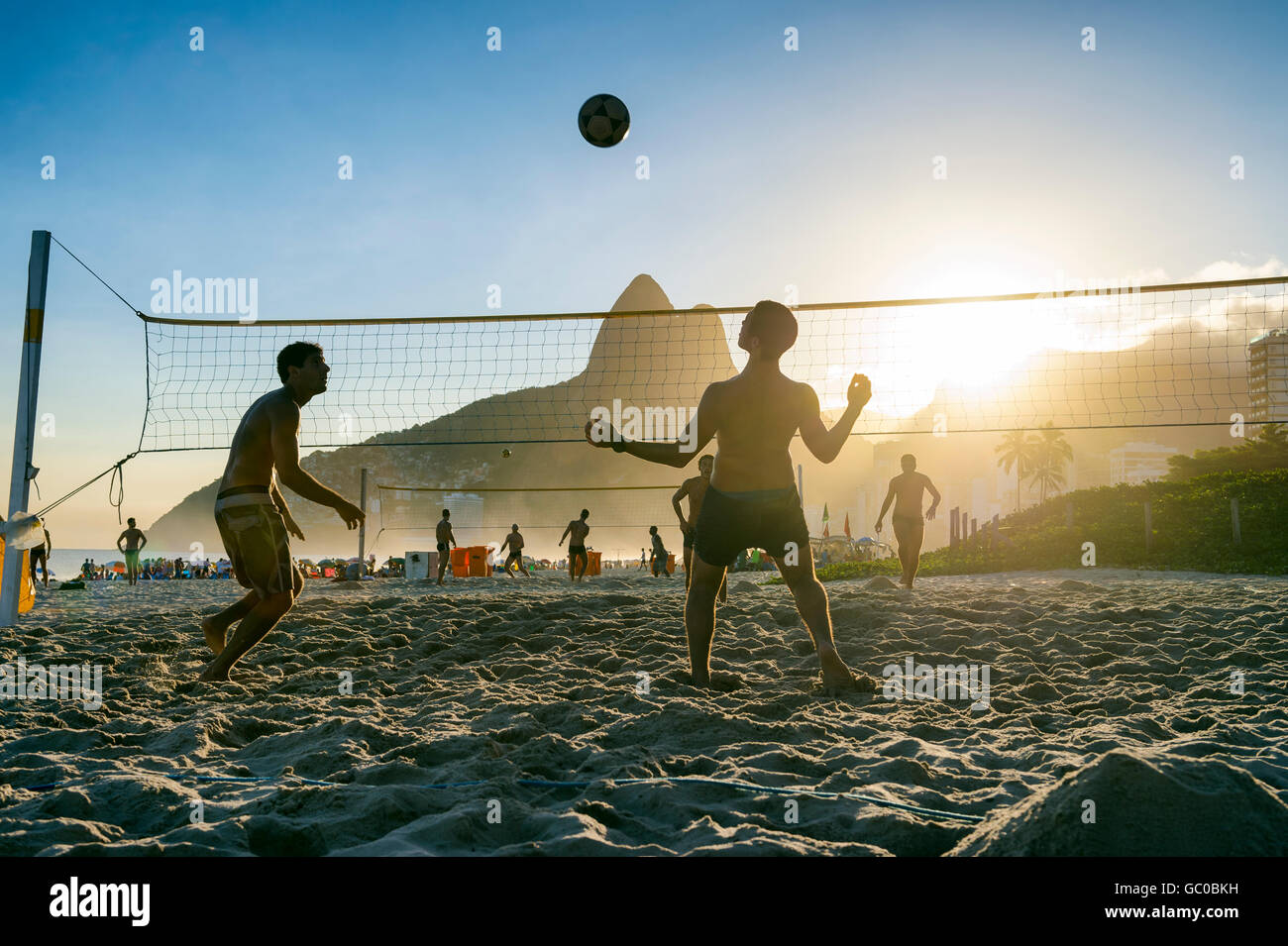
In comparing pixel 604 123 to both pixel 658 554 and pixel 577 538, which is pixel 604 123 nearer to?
pixel 577 538

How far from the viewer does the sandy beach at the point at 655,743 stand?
5.52 ft

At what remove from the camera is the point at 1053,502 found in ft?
73.2

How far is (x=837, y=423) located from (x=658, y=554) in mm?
13609

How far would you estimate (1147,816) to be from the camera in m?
1.51

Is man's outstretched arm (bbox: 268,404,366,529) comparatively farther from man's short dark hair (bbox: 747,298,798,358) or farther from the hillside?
the hillside

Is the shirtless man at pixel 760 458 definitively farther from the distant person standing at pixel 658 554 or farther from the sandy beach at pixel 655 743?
the distant person standing at pixel 658 554

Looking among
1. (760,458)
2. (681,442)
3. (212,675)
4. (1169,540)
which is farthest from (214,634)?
(1169,540)

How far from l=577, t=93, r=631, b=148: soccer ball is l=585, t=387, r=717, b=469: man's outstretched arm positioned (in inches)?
178

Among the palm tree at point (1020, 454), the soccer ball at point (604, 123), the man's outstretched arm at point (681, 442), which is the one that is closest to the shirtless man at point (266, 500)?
the man's outstretched arm at point (681, 442)
